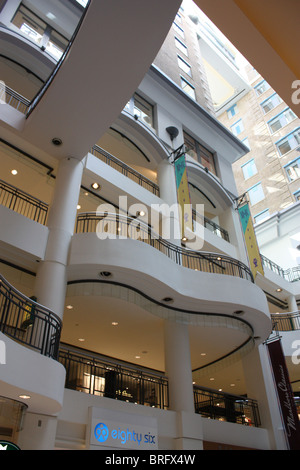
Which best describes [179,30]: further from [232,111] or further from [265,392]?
[265,392]

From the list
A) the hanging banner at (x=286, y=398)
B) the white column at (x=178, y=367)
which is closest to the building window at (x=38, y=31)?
the white column at (x=178, y=367)

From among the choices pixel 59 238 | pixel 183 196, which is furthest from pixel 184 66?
pixel 59 238

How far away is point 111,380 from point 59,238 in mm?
4583

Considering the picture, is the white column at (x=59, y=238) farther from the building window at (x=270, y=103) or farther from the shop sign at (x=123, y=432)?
the building window at (x=270, y=103)

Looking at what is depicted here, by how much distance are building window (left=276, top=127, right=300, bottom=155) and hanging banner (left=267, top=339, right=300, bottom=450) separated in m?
23.7

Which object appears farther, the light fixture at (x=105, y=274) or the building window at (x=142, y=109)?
the building window at (x=142, y=109)

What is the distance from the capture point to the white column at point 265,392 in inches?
533

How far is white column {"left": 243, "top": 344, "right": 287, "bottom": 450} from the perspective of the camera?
13.5 m

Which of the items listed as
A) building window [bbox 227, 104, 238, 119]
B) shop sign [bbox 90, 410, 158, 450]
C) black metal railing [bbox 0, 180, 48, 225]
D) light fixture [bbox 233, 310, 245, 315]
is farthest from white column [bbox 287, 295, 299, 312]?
building window [bbox 227, 104, 238, 119]

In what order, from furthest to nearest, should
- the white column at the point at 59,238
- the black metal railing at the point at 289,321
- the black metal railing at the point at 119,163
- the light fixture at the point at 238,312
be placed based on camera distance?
the black metal railing at the point at 289,321 < the black metal railing at the point at 119,163 < the light fixture at the point at 238,312 < the white column at the point at 59,238

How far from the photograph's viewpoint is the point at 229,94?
143 ft

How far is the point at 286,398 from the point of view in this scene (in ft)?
46.3

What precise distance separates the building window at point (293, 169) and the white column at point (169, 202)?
18672 mm
